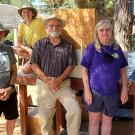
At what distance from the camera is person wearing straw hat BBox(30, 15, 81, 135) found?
409 centimetres

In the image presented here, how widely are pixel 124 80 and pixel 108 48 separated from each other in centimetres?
41

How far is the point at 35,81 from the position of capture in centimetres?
461

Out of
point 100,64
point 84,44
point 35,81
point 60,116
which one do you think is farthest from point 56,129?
point 100,64

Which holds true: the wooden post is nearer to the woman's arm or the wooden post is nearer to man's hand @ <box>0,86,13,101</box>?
man's hand @ <box>0,86,13,101</box>

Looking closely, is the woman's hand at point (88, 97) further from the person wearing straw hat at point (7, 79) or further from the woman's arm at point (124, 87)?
the person wearing straw hat at point (7, 79)

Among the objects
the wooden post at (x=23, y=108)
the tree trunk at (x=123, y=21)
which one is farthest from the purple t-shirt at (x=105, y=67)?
the tree trunk at (x=123, y=21)

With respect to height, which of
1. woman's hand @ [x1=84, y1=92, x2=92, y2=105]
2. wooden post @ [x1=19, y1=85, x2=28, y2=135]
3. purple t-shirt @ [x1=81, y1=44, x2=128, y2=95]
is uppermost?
purple t-shirt @ [x1=81, y1=44, x2=128, y2=95]

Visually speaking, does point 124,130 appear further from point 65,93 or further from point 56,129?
point 65,93

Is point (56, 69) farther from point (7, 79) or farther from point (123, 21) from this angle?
point (123, 21)

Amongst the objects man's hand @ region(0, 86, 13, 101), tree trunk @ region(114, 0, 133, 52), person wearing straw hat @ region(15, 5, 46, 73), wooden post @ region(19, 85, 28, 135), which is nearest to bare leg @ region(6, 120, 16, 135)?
man's hand @ region(0, 86, 13, 101)

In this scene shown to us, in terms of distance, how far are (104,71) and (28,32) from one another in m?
1.44

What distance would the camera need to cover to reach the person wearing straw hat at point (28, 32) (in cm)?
472

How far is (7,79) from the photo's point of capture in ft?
13.5

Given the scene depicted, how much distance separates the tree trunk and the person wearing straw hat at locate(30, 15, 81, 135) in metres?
3.66
